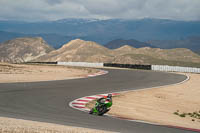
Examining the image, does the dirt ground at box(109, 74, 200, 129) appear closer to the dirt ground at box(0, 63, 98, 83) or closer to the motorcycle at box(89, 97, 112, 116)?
the motorcycle at box(89, 97, 112, 116)

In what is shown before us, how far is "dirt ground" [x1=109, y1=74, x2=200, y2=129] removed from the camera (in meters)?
15.3

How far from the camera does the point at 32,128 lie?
10.1 meters

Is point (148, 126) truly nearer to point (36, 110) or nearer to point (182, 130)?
point (182, 130)

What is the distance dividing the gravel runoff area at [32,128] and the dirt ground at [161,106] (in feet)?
14.9

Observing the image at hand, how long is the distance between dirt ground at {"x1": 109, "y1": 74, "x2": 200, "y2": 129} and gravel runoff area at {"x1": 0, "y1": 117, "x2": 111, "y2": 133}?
4.55 metres

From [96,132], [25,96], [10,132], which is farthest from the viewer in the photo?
[25,96]

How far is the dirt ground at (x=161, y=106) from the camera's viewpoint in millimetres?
15251

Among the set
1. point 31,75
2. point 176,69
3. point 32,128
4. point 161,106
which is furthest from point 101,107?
point 176,69

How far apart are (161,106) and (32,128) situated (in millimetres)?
10750

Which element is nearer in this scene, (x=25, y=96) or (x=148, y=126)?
(x=148, y=126)

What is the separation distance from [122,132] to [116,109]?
5516 millimetres

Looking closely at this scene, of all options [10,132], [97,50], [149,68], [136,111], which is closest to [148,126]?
[136,111]

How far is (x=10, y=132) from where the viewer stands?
9.37 metres

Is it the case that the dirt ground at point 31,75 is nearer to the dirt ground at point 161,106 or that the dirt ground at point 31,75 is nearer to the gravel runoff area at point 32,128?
the dirt ground at point 161,106
